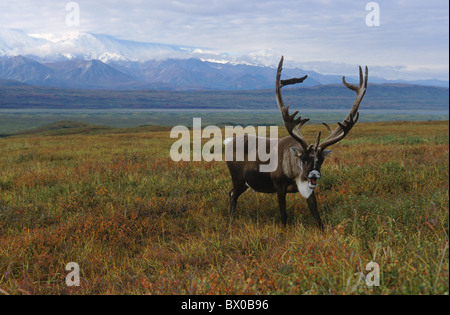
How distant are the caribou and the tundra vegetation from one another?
0.65 m

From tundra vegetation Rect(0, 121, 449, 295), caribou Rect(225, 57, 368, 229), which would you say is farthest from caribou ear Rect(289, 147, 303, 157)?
tundra vegetation Rect(0, 121, 449, 295)

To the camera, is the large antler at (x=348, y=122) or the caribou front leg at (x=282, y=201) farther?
the caribou front leg at (x=282, y=201)

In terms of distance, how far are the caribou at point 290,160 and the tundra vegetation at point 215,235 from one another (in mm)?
649

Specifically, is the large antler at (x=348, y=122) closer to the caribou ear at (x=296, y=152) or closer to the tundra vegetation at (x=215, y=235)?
the caribou ear at (x=296, y=152)

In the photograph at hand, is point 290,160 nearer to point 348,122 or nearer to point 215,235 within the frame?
point 348,122

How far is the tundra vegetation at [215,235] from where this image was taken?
11.6 ft

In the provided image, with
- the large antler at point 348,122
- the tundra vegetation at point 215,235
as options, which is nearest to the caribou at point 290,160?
the large antler at point 348,122

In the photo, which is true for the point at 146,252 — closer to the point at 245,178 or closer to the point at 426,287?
the point at 245,178

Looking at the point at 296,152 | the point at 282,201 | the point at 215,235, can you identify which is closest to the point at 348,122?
the point at 296,152

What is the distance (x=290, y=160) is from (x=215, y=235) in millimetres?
1959

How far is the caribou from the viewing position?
5.72 metres

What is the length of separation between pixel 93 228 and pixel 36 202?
2891 mm

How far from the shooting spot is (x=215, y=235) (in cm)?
612
